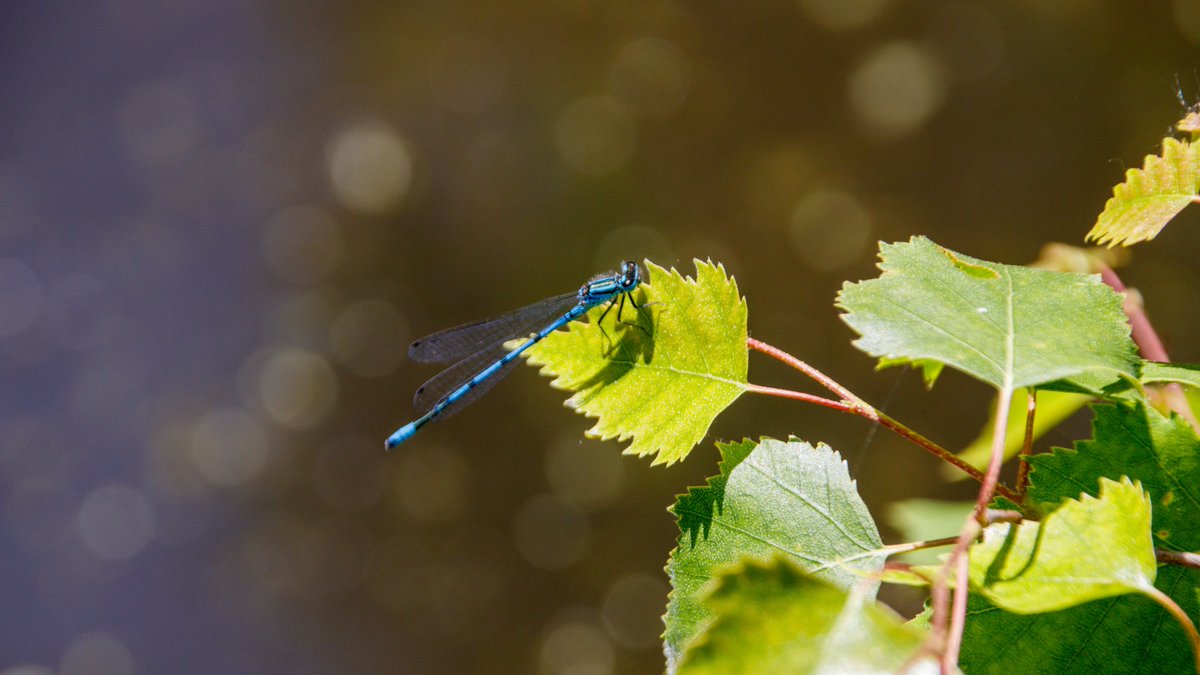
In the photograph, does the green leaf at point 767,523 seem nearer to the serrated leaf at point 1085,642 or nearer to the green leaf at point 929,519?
the serrated leaf at point 1085,642

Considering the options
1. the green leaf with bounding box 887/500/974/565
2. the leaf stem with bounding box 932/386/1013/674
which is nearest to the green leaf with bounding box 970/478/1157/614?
the leaf stem with bounding box 932/386/1013/674

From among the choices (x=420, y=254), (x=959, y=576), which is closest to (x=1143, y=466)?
(x=959, y=576)

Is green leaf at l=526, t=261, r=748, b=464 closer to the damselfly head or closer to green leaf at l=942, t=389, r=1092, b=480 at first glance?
green leaf at l=942, t=389, r=1092, b=480

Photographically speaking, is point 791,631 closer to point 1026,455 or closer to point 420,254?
point 1026,455

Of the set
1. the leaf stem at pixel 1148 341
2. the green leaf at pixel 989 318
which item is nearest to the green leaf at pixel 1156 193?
the green leaf at pixel 989 318

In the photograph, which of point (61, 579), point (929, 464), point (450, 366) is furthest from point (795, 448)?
point (61, 579)
